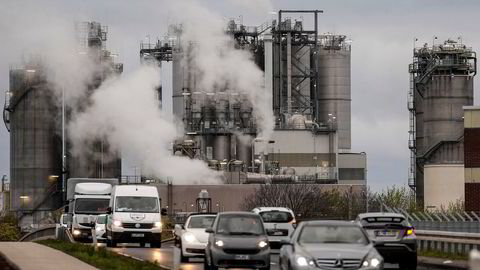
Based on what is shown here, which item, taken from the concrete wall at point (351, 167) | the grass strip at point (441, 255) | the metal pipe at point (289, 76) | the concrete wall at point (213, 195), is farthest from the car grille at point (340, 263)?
the concrete wall at point (351, 167)

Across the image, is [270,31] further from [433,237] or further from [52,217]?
[433,237]

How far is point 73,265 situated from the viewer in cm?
3725

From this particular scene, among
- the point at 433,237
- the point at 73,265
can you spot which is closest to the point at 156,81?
the point at 433,237

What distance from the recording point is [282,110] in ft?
472

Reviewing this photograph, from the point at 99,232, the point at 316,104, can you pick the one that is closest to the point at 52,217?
the point at 316,104

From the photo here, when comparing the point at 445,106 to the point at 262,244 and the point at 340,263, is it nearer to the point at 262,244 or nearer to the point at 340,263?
the point at 262,244

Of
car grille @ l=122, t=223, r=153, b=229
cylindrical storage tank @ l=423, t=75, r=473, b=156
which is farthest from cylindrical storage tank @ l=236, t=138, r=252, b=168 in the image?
car grille @ l=122, t=223, r=153, b=229

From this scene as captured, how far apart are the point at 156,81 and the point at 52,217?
17.1m

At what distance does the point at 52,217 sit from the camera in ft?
416

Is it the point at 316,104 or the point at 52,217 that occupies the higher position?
the point at 316,104

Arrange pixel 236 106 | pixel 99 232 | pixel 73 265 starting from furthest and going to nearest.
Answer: pixel 236 106
pixel 99 232
pixel 73 265

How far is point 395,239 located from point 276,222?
37.0ft

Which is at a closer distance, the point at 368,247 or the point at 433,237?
the point at 368,247

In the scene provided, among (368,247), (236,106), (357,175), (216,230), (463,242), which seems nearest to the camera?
(368,247)
